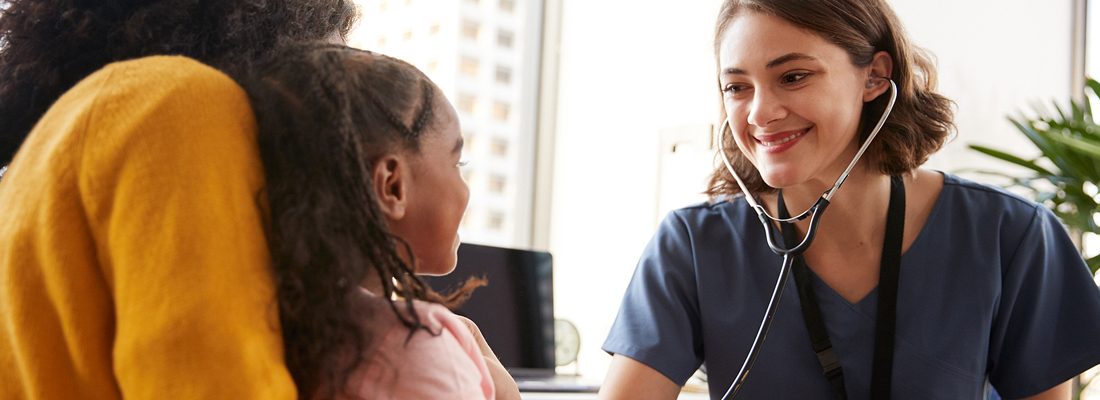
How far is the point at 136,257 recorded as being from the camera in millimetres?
418

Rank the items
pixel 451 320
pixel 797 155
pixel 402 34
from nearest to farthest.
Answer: pixel 451 320, pixel 797 155, pixel 402 34

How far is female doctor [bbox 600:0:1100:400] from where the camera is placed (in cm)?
110

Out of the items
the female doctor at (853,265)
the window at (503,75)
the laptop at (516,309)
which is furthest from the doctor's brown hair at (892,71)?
the window at (503,75)

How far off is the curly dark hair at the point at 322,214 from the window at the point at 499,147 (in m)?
2.54

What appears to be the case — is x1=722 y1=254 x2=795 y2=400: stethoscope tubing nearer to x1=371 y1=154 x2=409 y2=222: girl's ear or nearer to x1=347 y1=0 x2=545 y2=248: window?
x1=371 y1=154 x2=409 y2=222: girl's ear

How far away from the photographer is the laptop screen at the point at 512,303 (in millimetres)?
1684

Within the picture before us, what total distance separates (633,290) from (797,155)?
354mm

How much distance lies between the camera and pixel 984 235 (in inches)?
46.1

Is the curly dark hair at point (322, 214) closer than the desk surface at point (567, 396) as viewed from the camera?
Yes

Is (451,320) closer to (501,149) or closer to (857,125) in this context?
(857,125)

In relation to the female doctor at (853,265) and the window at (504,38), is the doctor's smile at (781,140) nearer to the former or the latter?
the female doctor at (853,265)

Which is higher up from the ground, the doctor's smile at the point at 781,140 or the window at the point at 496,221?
the doctor's smile at the point at 781,140

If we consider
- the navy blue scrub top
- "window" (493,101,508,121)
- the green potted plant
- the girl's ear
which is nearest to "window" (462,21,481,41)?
"window" (493,101,508,121)

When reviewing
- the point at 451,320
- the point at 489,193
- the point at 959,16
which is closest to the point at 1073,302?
the point at 451,320
